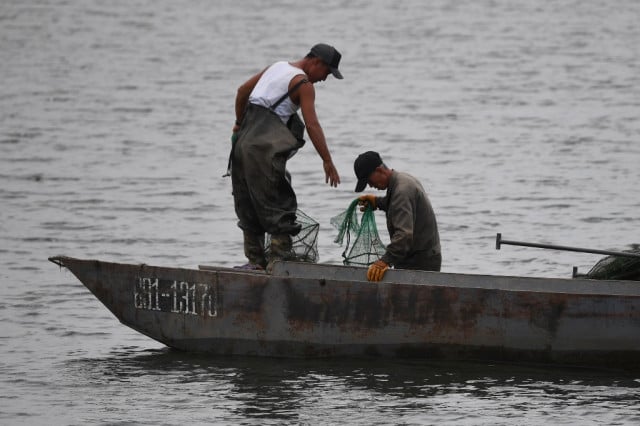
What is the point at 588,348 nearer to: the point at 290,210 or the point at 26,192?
the point at 290,210

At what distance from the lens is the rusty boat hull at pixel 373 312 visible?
1135 cm

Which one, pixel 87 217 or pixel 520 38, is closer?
pixel 87 217

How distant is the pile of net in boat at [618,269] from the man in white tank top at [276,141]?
7.04 ft

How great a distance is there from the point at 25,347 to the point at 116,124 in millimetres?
13803

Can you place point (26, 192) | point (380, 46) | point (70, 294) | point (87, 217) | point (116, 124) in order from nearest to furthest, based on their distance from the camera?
1. point (70, 294)
2. point (87, 217)
3. point (26, 192)
4. point (116, 124)
5. point (380, 46)

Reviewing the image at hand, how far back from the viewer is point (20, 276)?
51.6 ft

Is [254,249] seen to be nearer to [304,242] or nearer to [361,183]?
[304,242]

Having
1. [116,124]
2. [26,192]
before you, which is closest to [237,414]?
[26,192]

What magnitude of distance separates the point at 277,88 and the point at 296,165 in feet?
35.8

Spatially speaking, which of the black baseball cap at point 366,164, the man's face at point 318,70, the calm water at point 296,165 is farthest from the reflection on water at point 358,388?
the man's face at point 318,70

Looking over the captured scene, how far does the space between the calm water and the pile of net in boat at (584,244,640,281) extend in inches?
36.3

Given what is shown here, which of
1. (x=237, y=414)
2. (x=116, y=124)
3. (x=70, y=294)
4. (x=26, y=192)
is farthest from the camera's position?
(x=116, y=124)

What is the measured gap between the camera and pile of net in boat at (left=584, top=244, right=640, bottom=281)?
1202cm

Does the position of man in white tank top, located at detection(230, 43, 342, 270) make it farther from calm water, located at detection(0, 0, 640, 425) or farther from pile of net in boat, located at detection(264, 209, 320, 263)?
calm water, located at detection(0, 0, 640, 425)
